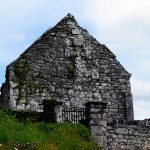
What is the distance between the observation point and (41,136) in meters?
17.3

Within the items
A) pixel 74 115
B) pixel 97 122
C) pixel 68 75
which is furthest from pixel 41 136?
pixel 68 75

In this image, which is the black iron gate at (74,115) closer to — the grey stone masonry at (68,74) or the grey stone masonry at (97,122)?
the grey stone masonry at (97,122)

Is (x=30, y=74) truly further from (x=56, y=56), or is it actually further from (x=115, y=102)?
(x=115, y=102)

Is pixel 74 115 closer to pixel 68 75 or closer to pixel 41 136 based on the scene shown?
pixel 41 136

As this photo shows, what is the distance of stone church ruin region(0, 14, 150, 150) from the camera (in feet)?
77.9

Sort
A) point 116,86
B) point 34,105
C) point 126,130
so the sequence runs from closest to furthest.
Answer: point 126,130
point 34,105
point 116,86

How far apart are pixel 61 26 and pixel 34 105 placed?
174 inches

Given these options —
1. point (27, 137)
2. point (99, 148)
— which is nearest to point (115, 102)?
point (99, 148)

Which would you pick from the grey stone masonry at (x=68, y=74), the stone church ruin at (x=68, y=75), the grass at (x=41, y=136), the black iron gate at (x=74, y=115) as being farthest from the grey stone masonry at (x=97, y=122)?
the grey stone masonry at (x=68, y=74)

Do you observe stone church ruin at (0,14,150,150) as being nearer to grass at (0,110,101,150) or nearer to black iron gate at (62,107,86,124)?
black iron gate at (62,107,86,124)

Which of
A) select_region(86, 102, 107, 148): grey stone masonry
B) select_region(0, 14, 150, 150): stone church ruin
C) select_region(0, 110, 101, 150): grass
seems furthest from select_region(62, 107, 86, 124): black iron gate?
select_region(0, 14, 150, 150): stone church ruin

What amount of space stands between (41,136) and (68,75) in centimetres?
781

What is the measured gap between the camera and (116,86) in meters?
25.2

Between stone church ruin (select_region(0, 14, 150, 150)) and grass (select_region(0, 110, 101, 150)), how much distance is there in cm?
406
